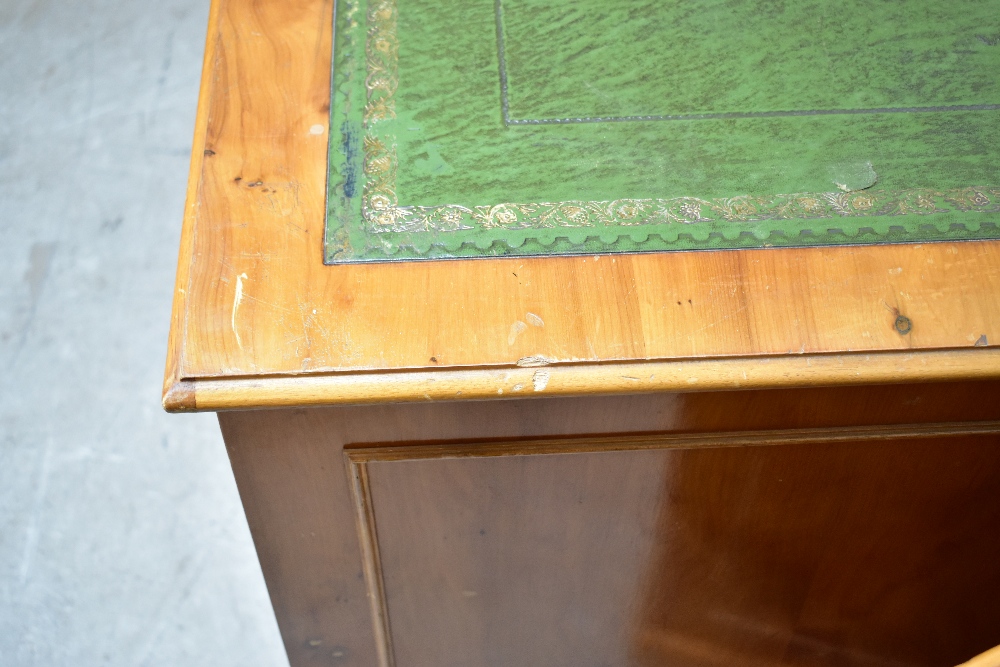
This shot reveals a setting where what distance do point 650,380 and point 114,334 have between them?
51.9 inches

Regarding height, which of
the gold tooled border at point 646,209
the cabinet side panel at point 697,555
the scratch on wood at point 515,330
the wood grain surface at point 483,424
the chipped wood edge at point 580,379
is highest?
the gold tooled border at point 646,209

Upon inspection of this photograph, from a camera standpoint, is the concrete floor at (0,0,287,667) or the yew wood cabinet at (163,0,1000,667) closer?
the yew wood cabinet at (163,0,1000,667)

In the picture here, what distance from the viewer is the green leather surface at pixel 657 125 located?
0.83 metres

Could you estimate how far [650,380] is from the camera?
29.4 inches

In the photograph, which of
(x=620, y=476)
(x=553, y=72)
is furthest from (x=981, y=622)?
(x=553, y=72)

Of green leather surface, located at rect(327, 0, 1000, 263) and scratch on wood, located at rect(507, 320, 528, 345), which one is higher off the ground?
green leather surface, located at rect(327, 0, 1000, 263)

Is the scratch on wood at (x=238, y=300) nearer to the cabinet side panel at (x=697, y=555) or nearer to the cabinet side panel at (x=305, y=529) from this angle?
the cabinet side panel at (x=305, y=529)

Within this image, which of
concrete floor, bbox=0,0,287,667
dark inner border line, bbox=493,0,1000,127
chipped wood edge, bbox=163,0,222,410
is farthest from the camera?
concrete floor, bbox=0,0,287,667

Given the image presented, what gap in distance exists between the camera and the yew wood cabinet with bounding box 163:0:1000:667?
753 mm

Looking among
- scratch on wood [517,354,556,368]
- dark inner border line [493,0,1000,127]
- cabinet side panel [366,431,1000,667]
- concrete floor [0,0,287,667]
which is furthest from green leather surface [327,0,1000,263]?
concrete floor [0,0,287,667]

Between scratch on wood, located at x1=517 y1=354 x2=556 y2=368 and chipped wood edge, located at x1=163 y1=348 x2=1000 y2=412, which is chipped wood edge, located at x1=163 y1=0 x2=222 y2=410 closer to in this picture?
chipped wood edge, located at x1=163 y1=348 x2=1000 y2=412

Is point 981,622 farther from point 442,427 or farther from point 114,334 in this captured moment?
point 114,334

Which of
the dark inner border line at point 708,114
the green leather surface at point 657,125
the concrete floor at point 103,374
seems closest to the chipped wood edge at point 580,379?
the green leather surface at point 657,125

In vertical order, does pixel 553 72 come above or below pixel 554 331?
above
